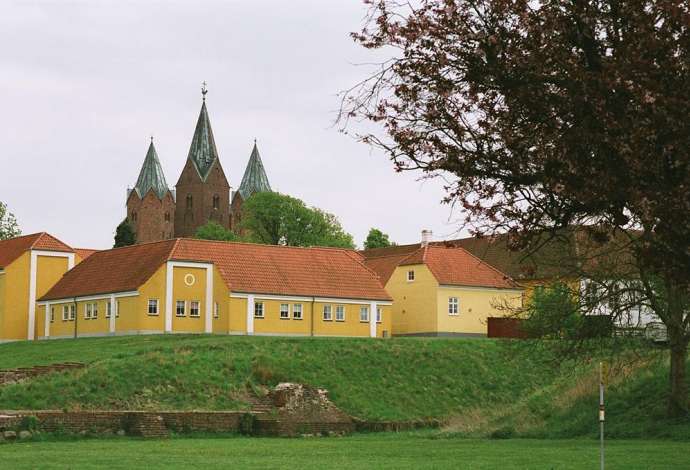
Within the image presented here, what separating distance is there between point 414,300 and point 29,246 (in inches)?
963

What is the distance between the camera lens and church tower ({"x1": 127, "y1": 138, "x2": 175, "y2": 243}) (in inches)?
7234

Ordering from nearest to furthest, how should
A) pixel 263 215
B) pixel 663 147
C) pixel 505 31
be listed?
pixel 663 147, pixel 505 31, pixel 263 215

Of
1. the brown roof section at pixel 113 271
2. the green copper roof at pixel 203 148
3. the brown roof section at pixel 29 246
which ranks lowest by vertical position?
the brown roof section at pixel 113 271

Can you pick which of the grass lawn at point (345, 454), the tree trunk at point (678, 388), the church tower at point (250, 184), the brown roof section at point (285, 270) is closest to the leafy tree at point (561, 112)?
the grass lawn at point (345, 454)

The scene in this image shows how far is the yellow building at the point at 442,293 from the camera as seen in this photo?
76562 millimetres

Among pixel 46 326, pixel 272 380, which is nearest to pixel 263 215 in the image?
pixel 46 326

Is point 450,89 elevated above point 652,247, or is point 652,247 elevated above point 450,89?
point 450,89

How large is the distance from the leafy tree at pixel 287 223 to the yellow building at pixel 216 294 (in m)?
53.6

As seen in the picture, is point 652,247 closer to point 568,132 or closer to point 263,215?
point 568,132

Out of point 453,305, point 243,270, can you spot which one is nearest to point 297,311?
point 243,270

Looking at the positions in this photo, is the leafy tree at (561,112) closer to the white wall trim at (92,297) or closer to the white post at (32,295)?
the white wall trim at (92,297)

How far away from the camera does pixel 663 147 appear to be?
14773 millimetres

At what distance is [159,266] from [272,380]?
21.1 meters

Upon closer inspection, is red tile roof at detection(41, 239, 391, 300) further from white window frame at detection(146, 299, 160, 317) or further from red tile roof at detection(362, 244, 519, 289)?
red tile roof at detection(362, 244, 519, 289)
